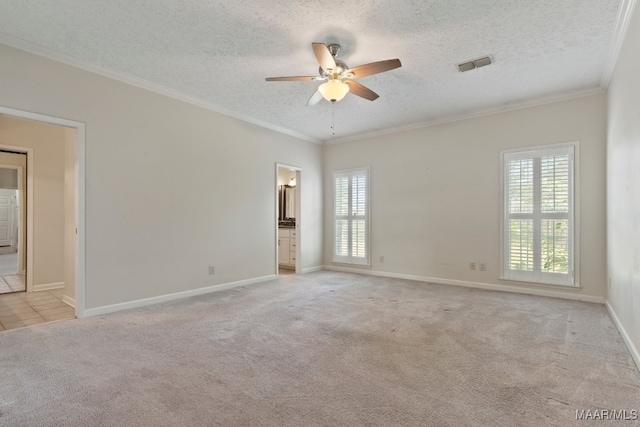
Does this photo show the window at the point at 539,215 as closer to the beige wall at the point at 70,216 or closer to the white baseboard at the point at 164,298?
the white baseboard at the point at 164,298

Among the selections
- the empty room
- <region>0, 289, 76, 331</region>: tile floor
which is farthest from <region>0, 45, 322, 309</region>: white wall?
<region>0, 289, 76, 331</region>: tile floor

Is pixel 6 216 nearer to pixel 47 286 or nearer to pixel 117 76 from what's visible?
pixel 47 286

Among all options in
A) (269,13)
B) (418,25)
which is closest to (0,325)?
(269,13)

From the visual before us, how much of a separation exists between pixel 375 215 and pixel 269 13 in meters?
4.18

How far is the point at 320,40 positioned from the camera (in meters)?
3.02

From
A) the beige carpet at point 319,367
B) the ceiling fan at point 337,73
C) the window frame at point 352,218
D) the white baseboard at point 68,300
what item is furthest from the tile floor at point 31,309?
the window frame at point 352,218

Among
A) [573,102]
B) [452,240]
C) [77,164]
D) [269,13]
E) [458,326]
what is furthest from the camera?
[452,240]

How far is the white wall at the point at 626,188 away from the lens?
2406mm

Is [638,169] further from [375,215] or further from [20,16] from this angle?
[20,16]

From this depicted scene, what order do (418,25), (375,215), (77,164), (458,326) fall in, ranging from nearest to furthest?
(418,25)
(458,326)
(77,164)
(375,215)

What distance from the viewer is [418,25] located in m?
2.82

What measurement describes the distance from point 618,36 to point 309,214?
4916 mm

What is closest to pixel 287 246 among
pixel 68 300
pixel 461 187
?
pixel 461 187

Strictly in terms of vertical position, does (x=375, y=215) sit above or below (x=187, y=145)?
below
